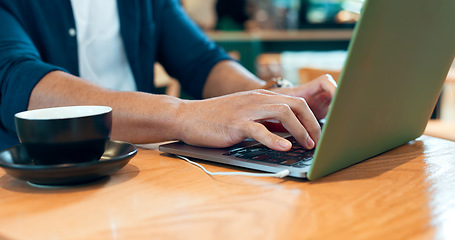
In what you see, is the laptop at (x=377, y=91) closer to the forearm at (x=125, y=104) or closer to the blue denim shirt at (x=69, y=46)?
the forearm at (x=125, y=104)

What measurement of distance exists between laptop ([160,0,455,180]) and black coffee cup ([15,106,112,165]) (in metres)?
0.15

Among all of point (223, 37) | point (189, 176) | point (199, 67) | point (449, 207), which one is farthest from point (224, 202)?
point (223, 37)

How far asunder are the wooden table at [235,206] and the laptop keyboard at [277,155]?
0.04 meters

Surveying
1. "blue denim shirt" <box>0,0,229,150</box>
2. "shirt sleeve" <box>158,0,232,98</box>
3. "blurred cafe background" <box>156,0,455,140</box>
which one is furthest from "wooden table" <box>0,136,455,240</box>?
"blurred cafe background" <box>156,0,455,140</box>

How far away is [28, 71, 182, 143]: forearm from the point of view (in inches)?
28.8

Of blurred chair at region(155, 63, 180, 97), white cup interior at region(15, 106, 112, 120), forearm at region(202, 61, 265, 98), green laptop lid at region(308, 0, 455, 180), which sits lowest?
blurred chair at region(155, 63, 180, 97)

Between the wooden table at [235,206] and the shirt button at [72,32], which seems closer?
the wooden table at [235,206]

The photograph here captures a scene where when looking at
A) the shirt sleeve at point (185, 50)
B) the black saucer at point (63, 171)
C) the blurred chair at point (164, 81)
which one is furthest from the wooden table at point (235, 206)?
the blurred chair at point (164, 81)

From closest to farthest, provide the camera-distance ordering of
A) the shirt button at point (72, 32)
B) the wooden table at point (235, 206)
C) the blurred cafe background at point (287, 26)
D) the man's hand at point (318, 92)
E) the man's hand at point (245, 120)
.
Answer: the wooden table at point (235, 206) < the man's hand at point (245, 120) < the man's hand at point (318, 92) < the shirt button at point (72, 32) < the blurred cafe background at point (287, 26)

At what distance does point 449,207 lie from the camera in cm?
47

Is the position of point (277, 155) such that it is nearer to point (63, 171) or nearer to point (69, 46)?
point (63, 171)

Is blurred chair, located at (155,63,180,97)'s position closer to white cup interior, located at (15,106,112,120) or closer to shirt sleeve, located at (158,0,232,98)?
shirt sleeve, located at (158,0,232,98)

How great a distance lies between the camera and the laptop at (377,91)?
0.49 meters

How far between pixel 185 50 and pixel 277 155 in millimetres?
834
